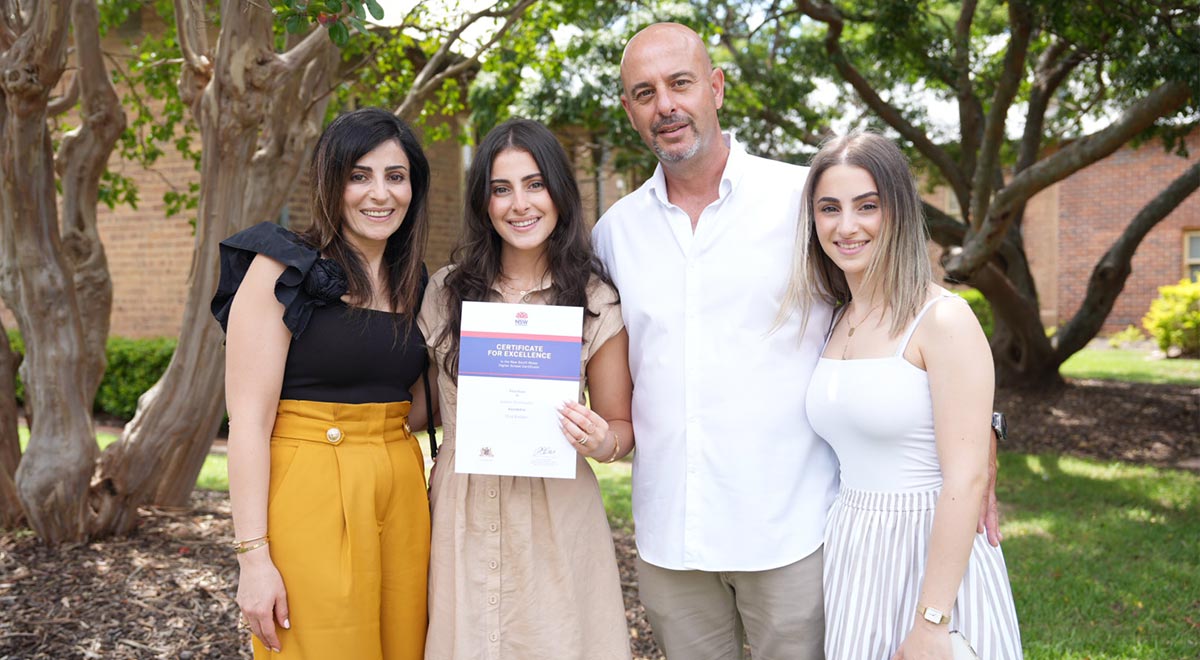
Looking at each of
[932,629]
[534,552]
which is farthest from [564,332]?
[932,629]

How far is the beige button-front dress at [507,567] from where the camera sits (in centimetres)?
266

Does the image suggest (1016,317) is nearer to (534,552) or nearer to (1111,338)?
(534,552)

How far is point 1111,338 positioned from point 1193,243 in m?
2.77

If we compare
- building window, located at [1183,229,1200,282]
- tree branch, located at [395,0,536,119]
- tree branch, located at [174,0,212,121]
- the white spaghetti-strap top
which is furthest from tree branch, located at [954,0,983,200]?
building window, located at [1183,229,1200,282]

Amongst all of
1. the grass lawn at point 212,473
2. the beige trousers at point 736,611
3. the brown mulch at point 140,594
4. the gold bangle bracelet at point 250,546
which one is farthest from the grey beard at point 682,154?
the grass lawn at point 212,473

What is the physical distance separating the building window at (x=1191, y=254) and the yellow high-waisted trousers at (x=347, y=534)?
23.1m

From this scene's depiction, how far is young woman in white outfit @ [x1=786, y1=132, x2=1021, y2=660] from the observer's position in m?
2.38

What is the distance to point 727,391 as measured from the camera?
112 inches

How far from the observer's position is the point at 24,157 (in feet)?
16.1

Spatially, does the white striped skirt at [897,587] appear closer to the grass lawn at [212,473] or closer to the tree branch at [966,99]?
the grass lawn at [212,473]

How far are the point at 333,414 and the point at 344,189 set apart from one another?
622 mm

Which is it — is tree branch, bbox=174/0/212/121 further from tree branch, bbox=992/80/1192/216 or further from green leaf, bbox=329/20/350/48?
tree branch, bbox=992/80/1192/216

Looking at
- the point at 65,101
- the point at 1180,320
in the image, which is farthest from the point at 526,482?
the point at 1180,320

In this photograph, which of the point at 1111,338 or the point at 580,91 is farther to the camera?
the point at 1111,338
